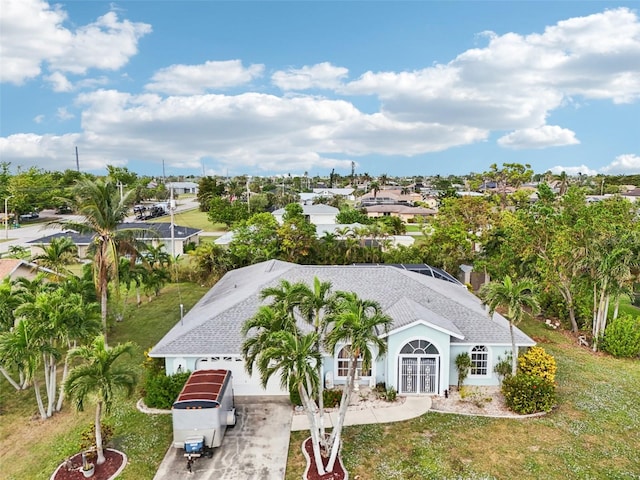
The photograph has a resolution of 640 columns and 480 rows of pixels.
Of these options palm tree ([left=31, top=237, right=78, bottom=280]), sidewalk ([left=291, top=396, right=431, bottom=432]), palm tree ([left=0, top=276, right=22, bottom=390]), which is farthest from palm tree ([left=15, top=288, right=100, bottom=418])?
palm tree ([left=31, top=237, right=78, bottom=280])

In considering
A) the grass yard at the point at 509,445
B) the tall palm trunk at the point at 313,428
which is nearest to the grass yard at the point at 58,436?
the grass yard at the point at 509,445

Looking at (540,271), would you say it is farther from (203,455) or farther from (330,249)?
(203,455)

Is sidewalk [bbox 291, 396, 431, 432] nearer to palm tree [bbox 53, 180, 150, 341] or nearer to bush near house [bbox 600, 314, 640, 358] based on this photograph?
palm tree [bbox 53, 180, 150, 341]

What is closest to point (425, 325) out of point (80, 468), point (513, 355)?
point (513, 355)

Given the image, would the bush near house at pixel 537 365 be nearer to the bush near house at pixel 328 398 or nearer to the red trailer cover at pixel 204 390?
the bush near house at pixel 328 398

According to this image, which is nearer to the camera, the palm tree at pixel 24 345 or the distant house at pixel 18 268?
the palm tree at pixel 24 345

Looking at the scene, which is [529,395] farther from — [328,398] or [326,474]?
[326,474]

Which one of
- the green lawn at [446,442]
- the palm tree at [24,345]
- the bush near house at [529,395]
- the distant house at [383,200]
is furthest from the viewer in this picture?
the distant house at [383,200]
